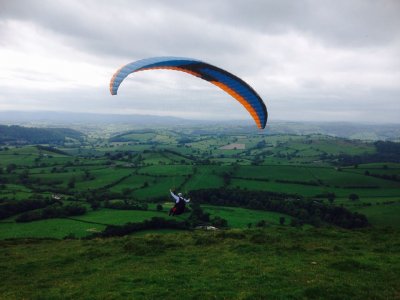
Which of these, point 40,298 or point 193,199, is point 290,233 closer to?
point 40,298

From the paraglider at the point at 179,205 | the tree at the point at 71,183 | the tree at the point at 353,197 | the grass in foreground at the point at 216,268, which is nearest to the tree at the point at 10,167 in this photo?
the tree at the point at 71,183

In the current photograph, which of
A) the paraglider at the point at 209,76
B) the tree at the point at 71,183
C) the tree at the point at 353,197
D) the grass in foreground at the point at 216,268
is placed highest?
the paraglider at the point at 209,76

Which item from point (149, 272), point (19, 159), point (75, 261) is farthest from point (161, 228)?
point (19, 159)

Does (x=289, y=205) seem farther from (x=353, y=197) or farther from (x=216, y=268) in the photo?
(x=216, y=268)

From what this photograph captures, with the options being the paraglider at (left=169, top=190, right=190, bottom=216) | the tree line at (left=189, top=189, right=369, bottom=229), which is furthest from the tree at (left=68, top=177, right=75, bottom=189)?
the paraglider at (left=169, top=190, right=190, bottom=216)

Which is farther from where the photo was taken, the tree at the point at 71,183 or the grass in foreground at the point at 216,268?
the tree at the point at 71,183

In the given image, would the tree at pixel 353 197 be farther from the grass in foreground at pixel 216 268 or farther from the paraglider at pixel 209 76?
the paraglider at pixel 209 76

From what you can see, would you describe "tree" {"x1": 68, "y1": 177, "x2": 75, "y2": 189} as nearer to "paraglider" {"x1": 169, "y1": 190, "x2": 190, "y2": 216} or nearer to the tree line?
the tree line
